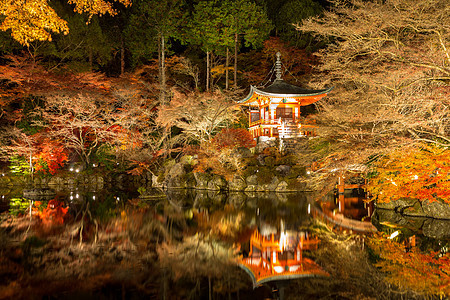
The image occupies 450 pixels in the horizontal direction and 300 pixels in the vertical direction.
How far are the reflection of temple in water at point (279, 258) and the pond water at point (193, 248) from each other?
0.02 meters

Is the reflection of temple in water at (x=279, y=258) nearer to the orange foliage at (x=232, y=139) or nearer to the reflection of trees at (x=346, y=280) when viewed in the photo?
the reflection of trees at (x=346, y=280)

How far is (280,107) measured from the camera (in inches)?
840

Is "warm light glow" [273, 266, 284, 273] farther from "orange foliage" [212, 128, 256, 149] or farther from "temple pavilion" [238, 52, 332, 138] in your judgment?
"temple pavilion" [238, 52, 332, 138]

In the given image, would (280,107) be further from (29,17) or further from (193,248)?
(29,17)

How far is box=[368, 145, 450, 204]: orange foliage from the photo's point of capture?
27.7 ft

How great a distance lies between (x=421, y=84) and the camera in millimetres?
8531

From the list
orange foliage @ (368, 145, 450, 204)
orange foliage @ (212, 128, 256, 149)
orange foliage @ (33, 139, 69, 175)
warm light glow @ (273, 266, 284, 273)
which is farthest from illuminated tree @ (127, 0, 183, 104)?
warm light glow @ (273, 266, 284, 273)

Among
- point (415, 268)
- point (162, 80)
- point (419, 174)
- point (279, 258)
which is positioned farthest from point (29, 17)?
point (162, 80)

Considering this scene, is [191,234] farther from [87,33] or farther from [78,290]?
[87,33]

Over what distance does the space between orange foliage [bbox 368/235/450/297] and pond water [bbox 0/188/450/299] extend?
378mm

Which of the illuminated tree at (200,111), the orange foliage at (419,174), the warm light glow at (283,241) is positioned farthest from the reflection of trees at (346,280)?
the illuminated tree at (200,111)

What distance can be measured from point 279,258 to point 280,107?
15893 millimetres

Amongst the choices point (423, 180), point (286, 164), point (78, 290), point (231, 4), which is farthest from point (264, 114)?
point (78, 290)

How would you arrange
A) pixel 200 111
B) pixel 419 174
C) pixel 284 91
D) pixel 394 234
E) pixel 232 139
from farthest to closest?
pixel 284 91 → pixel 200 111 → pixel 232 139 → pixel 419 174 → pixel 394 234
